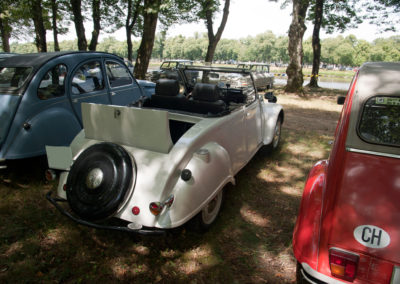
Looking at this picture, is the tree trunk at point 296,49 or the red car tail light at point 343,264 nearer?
the red car tail light at point 343,264

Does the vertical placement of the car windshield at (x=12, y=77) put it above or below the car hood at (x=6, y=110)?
above

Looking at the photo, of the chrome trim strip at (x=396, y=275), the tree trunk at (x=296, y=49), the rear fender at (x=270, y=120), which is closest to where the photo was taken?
the chrome trim strip at (x=396, y=275)

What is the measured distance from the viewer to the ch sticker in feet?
5.89

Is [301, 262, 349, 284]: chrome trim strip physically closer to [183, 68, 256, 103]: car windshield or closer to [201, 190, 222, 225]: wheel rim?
[201, 190, 222, 225]: wheel rim

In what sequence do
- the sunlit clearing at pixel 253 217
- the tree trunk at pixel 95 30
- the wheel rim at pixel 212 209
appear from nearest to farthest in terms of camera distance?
the wheel rim at pixel 212 209, the sunlit clearing at pixel 253 217, the tree trunk at pixel 95 30

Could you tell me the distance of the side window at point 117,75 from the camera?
5574mm

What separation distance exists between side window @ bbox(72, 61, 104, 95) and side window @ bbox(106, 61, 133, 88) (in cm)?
25

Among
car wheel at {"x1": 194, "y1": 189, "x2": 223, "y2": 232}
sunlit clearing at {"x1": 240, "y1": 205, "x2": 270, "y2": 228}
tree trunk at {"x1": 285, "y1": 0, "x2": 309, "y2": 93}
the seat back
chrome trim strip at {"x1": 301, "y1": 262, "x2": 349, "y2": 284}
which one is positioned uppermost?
tree trunk at {"x1": 285, "y1": 0, "x2": 309, "y2": 93}

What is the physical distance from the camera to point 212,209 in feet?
10.7

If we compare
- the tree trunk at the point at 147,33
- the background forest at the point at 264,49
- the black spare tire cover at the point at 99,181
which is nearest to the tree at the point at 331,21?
the tree trunk at the point at 147,33

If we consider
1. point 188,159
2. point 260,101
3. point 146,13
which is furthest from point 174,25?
point 188,159

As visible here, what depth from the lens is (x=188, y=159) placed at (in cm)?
273

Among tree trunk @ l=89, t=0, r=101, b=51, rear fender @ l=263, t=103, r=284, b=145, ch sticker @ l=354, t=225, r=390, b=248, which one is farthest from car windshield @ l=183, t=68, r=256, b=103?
tree trunk @ l=89, t=0, r=101, b=51

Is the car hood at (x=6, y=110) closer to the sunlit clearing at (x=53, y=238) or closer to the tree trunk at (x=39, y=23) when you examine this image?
the sunlit clearing at (x=53, y=238)
